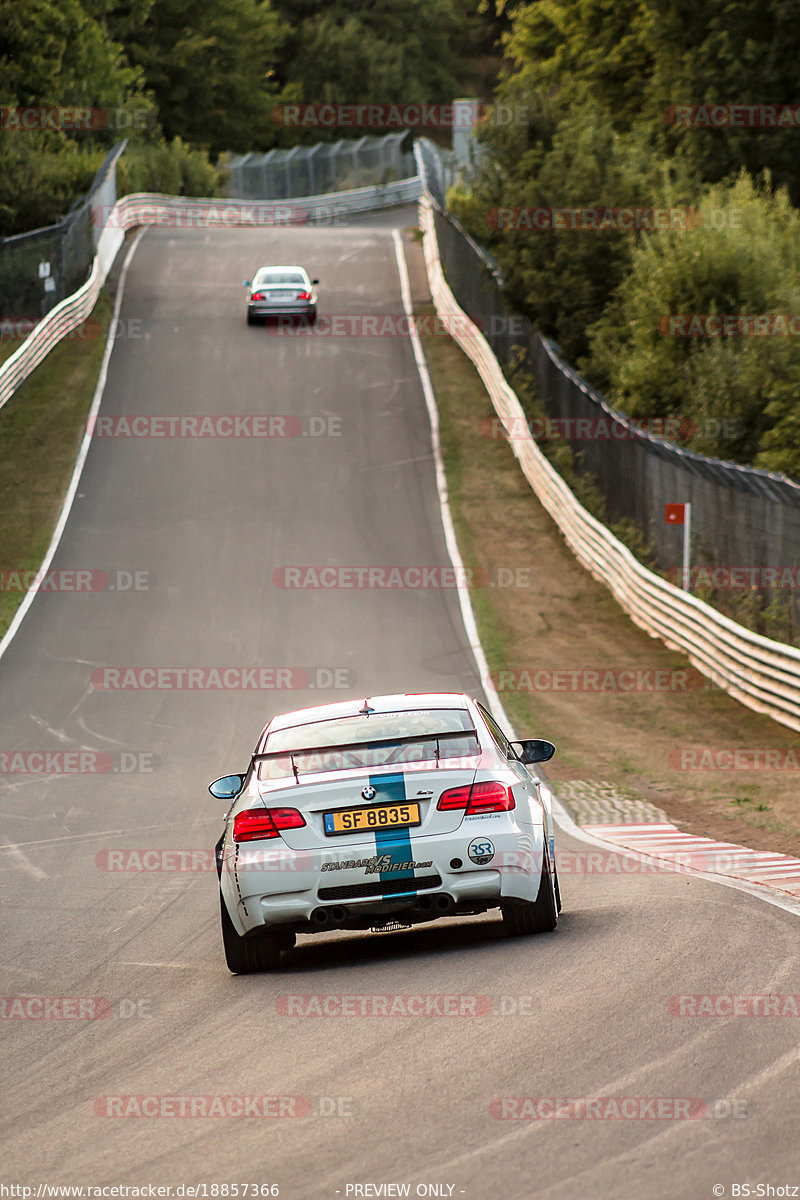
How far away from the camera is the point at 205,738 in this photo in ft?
58.6

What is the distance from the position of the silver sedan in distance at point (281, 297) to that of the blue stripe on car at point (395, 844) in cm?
3684

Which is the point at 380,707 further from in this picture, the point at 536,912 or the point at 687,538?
the point at 687,538

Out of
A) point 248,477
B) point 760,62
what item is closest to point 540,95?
point 760,62

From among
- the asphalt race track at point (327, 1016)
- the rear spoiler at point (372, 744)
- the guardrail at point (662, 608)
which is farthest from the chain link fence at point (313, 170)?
the rear spoiler at point (372, 744)

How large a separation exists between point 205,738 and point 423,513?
12.8m

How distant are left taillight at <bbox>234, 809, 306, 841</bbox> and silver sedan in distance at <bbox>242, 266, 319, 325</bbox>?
121 feet

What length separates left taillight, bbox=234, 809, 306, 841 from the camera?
25.8ft

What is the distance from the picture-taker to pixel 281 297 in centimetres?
4334

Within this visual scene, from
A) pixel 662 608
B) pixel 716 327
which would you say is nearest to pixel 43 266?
pixel 716 327

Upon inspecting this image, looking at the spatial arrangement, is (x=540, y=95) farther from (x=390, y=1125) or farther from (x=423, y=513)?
(x=390, y=1125)

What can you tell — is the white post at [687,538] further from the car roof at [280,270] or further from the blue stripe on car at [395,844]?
the car roof at [280,270]

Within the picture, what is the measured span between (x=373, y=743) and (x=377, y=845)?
0.66 m

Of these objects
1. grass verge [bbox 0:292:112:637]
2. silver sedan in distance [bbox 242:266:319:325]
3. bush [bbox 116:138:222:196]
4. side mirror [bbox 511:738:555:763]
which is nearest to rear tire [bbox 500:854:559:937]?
side mirror [bbox 511:738:555:763]

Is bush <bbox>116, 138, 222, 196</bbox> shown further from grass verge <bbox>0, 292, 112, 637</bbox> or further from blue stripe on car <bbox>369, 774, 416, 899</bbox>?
blue stripe on car <bbox>369, 774, 416, 899</bbox>
